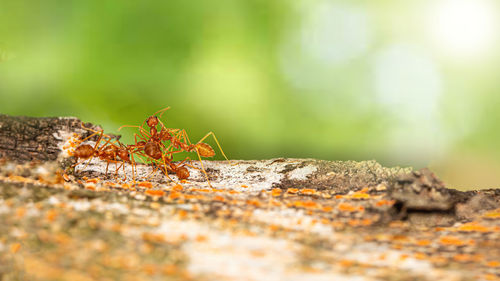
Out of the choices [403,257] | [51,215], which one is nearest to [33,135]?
[51,215]

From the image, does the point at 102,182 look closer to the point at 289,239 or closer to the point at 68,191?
the point at 68,191

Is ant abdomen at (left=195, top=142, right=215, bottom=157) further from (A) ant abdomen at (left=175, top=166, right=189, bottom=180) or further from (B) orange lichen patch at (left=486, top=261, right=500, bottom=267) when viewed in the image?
(B) orange lichen patch at (left=486, top=261, right=500, bottom=267)

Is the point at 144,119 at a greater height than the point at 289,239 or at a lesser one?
greater

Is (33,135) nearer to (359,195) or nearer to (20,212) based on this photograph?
(20,212)

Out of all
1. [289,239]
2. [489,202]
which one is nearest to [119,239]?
[289,239]

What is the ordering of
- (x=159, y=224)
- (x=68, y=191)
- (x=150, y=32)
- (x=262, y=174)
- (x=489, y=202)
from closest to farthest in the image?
(x=159, y=224), (x=68, y=191), (x=489, y=202), (x=262, y=174), (x=150, y=32)

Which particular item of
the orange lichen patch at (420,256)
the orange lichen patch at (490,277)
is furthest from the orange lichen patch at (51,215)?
the orange lichen patch at (490,277)

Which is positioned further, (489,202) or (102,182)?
(102,182)

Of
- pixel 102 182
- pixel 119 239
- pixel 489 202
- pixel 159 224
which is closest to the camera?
pixel 119 239
